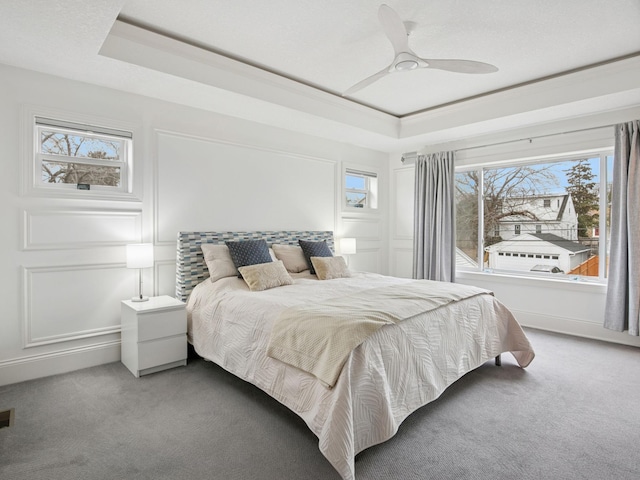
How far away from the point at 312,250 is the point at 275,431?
7.32 feet

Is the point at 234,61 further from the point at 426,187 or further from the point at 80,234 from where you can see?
the point at 426,187

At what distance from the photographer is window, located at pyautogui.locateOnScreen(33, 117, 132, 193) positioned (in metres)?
3.03

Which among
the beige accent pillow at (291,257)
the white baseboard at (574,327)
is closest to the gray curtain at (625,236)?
the white baseboard at (574,327)

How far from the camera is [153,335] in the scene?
2926 millimetres

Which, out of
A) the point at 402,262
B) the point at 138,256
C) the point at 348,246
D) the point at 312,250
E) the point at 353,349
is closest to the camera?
the point at 353,349

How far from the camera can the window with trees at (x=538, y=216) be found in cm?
411

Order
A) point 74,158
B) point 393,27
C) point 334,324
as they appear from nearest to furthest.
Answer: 1. point 334,324
2. point 393,27
3. point 74,158

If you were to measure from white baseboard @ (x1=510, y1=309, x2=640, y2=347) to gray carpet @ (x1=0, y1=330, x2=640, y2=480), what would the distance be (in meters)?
0.95

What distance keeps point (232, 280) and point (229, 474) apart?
1761 mm

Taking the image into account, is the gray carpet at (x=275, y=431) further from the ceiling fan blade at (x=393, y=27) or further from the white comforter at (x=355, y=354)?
the ceiling fan blade at (x=393, y=27)

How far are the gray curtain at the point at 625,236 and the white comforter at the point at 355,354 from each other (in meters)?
1.48

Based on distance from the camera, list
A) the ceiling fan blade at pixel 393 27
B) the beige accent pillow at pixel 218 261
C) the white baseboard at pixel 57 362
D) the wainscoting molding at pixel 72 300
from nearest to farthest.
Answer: the ceiling fan blade at pixel 393 27
the white baseboard at pixel 57 362
the wainscoting molding at pixel 72 300
the beige accent pillow at pixel 218 261

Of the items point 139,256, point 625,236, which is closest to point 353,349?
point 139,256

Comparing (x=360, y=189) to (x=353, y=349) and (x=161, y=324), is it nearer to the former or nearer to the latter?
(x=161, y=324)
